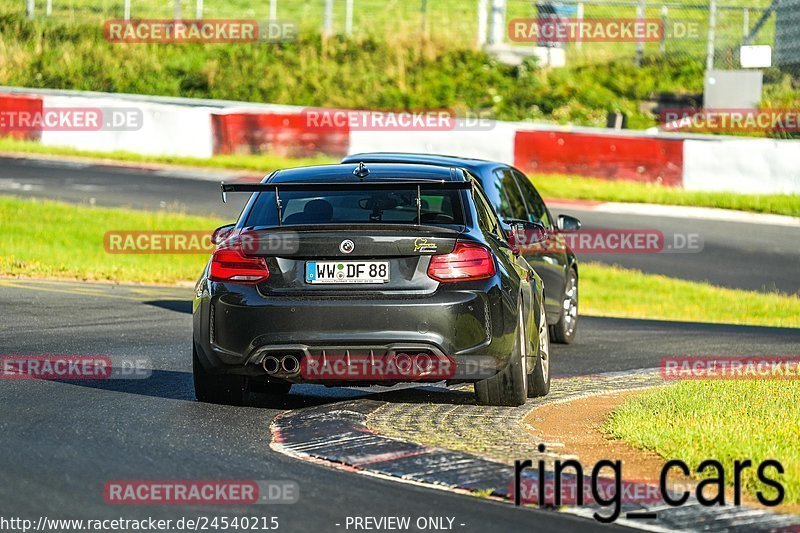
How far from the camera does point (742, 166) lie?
27.5 m

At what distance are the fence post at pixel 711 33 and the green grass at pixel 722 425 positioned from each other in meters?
23.4

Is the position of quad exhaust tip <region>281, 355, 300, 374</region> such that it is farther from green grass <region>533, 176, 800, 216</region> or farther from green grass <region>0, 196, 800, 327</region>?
green grass <region>533, 176, 800, 216</region>

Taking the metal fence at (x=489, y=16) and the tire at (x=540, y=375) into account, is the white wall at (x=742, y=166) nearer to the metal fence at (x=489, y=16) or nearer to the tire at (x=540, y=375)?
the metal fence at (x=489, y=16)

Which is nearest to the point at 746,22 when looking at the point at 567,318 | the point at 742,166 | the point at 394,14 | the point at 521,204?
the point at 742,166

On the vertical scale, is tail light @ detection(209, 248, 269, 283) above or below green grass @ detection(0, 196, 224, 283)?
above

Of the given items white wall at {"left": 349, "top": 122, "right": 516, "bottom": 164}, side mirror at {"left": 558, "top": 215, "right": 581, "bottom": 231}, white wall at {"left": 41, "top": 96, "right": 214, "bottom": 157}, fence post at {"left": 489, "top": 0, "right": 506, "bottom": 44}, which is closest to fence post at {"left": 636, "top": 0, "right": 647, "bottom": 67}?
fence post at {"left": 489, "top": 0, "right": 506, "bottom": 44}

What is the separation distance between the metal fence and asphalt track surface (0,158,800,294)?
8.07 metres

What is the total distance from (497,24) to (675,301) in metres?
20.1

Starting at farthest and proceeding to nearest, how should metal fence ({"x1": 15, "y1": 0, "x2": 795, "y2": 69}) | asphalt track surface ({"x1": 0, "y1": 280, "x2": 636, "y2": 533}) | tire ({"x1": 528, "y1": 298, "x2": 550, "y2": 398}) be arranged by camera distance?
metal fence ({"x1": 15, "y1": 0, "x2": 795, "y2": 69}) → tire ({"x1": 528, "y1": 298, "x2": 550, "y2": 398}) → asphalt track surface ({"x1": 0, "y1": 280, "x2": 636, "y2": 533})

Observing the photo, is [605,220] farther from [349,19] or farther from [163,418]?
[349,19]

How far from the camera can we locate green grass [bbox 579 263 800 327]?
18031 mm

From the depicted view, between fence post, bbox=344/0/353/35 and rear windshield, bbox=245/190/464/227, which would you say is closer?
rear windshield, bbox=245/190/464/227

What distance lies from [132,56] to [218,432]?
3420 centimetres

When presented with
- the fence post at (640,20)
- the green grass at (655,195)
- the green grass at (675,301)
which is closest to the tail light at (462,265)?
the green grass at (675,301)
